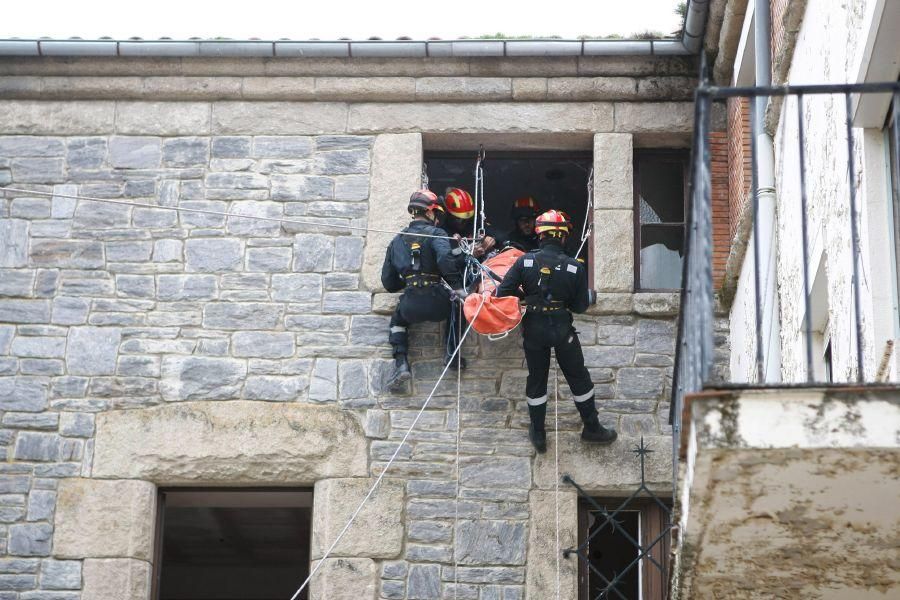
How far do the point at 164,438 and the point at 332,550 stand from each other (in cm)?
118

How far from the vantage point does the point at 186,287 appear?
1042 cm

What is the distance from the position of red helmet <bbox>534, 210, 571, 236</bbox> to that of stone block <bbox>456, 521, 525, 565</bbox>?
5.45 ft

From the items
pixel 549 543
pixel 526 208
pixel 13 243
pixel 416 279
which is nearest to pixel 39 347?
pixel 13 243

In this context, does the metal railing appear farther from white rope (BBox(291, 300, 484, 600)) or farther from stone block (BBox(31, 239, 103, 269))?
stone block (BBox(31, 239, 103, 269))

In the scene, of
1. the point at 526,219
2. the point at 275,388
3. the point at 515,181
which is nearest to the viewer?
the point at 275,388

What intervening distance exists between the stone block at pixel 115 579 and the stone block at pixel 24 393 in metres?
1.02

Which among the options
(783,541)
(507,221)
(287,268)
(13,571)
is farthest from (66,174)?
(783,541)

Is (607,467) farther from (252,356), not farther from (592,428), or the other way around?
(252,356)

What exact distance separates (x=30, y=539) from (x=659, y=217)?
424cm

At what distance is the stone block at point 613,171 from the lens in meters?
10.6

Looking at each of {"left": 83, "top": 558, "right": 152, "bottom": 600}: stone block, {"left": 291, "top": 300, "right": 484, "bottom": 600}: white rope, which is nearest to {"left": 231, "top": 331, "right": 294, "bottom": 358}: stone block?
{"left": 291, "top": 300, "right": 484, "bottom": 600}: white rope

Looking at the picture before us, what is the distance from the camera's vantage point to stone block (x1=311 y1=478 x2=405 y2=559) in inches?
382

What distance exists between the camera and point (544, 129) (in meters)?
10.8

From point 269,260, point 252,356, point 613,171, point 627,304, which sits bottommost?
point 252,356
